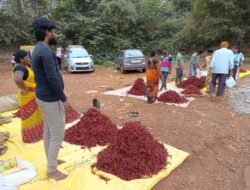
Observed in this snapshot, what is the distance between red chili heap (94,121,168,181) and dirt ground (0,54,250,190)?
28 cm

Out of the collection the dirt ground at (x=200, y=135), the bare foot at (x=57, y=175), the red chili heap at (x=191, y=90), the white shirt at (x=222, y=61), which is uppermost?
the white shirt at (x=222, y=61)

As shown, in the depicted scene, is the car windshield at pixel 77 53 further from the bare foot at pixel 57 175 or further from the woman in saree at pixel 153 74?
the bare foot at pixel 57 175

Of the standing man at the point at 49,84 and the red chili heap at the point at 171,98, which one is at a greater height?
the standing man at the point at 49,84

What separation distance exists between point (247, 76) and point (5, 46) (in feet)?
55.1

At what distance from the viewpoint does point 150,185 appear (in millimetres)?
4008

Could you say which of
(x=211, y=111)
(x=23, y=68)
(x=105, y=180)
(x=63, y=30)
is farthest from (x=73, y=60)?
(x=105, y=180)

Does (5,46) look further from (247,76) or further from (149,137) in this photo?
(149,137)

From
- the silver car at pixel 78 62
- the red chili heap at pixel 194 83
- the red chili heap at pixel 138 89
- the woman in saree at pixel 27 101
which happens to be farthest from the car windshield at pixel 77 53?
the woman in saree at pixel 27 101

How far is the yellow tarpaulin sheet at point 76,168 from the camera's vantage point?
12.7 ft

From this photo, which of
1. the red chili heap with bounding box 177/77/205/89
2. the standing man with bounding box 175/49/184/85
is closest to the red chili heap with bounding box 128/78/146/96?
the red chili heap with bounding box 177/77/205/89

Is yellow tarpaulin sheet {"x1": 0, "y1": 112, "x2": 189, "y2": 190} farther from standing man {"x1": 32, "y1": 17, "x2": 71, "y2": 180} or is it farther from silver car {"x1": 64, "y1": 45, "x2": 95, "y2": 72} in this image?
silver car {"x1": 64, "y1": 45, "x2": 95, "y2": 72}

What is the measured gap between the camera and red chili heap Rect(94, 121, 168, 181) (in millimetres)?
4199

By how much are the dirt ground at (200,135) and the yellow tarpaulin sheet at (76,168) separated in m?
0.17

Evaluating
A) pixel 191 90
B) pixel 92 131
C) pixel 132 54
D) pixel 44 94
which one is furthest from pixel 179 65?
pixel 44 94
